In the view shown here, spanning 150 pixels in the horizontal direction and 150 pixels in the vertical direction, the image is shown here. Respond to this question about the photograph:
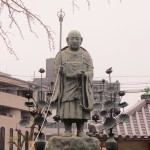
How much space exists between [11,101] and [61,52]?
31911 mm

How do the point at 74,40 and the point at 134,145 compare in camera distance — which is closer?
the point at 74,40

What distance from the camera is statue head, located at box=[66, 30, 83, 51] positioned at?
7.95 meters

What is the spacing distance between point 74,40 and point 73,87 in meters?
0.89

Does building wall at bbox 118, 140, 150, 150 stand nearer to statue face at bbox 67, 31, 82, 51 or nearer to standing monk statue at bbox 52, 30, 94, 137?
standing monk statue at bbox 52, 30, 94, 137

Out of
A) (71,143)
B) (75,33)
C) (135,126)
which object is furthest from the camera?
(135,126)

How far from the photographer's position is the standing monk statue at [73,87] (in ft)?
25.4

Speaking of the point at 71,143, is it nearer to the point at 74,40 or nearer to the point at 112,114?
the point at 112,114

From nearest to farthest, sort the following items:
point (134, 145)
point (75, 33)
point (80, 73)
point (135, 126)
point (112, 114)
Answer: point (80, 73)
point (75, 33)
point (112, 114)
point (134, 145)
point (135, 126)

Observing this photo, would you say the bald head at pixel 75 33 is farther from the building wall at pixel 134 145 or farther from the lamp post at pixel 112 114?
the building wall at pixel 134 145

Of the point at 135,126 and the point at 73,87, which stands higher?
the point at 73,87

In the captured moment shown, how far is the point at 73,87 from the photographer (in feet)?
25.7

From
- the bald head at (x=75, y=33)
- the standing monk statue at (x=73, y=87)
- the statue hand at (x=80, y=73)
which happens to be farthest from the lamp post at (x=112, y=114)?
the bald head at (x=75, y=33)

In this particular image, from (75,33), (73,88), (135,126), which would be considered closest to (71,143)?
(73,88)

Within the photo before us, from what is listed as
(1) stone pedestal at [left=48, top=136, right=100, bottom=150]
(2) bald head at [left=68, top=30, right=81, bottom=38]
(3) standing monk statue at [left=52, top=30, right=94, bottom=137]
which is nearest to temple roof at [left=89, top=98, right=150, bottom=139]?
(3) standing monk statue at [left=52, top=30, right=94, bottom=137]
